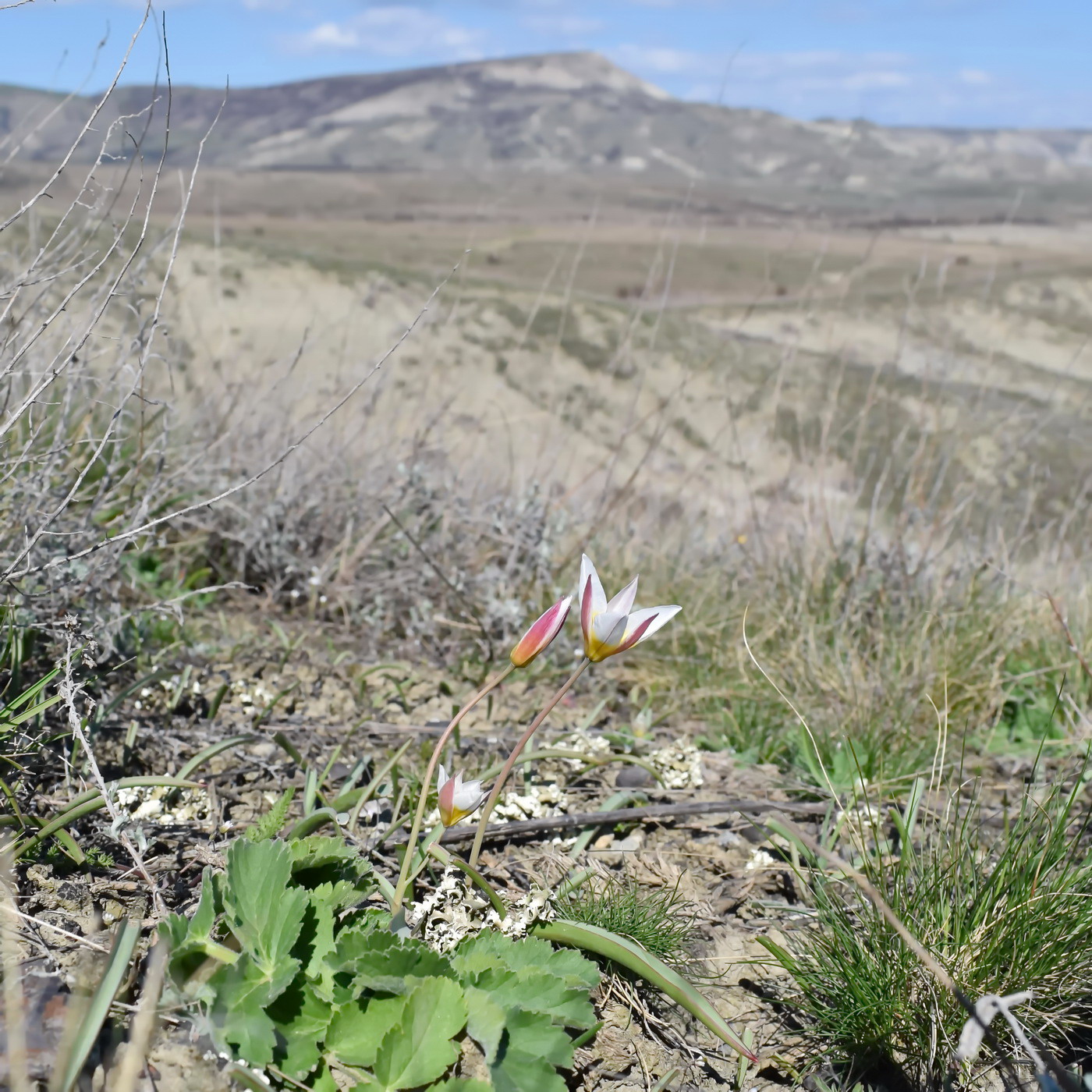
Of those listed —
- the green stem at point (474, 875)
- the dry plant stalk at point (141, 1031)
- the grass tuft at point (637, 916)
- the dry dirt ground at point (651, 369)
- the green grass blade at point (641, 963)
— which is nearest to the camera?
the dry plant stalk at point (141, 1031)

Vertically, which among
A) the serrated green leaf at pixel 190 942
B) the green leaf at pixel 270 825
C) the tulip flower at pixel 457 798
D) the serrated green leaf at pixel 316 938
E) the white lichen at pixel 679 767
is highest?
the tulip flower at pixel 457 798

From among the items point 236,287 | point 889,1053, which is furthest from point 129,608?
point 236,287

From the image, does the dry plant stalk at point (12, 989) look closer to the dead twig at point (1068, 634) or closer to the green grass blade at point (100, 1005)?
the green grass blade at point (100, 1005)

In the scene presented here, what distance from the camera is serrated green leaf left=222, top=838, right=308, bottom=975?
4.75 ft

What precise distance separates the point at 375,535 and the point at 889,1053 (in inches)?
97.8

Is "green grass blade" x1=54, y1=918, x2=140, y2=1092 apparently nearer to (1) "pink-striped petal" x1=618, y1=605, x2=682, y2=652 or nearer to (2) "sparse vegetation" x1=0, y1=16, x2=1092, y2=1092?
(2) "sparse vegetation" x1=0, y1=16, x2=1092, y2=1092

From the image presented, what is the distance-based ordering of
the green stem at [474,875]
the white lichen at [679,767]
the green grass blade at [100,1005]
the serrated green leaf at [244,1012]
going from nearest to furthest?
the green grass blade at [100,1005]
the serrated green leaf at [244,1012]
the green stem at [474,875]
the white lichen at [679,767]

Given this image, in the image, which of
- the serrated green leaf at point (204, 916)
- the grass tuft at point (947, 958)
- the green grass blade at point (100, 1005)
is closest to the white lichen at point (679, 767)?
the grass tuft at point (947, 958)

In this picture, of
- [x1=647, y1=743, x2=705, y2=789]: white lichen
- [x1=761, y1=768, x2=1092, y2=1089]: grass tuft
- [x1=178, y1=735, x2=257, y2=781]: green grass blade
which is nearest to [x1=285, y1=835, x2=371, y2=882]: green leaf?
[x1=178, y1=735, x2=257, y2=781]: green grass blade

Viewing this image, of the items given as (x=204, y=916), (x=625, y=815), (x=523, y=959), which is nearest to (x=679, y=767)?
(x=625, y=815)

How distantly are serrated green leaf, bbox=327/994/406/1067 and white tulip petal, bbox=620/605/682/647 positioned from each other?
62 cm

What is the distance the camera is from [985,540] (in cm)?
495

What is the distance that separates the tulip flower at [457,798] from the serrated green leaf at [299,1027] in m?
0.31

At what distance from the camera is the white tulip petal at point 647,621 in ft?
5.08
